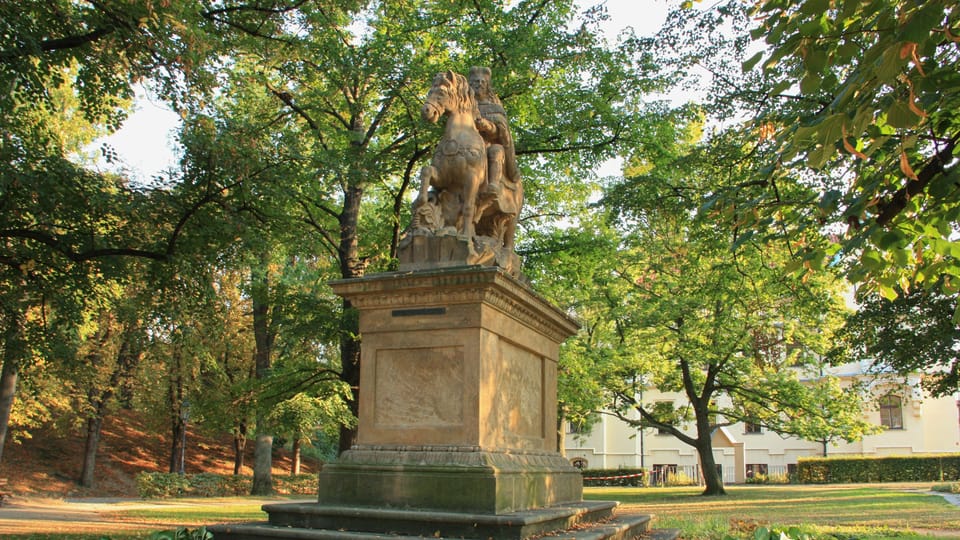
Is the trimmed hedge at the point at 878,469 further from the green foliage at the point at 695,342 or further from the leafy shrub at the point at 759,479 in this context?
the green foliage at the point at 695,342

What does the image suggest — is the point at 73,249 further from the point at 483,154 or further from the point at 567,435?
the point at 567,435

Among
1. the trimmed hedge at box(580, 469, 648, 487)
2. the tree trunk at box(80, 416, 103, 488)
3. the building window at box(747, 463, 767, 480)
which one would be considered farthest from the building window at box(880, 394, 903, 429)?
the tree trunk at box(80, 416, 103, 488)

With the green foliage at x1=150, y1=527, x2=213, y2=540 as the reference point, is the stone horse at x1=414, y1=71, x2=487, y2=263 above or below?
above

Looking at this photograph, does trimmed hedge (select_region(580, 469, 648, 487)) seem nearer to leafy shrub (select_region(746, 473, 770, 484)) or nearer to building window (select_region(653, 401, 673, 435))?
leafy shrub (select_region(746, 473, 770, 484))

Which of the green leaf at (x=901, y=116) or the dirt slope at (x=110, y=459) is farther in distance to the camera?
the dirt slope at (x=110, y=459)

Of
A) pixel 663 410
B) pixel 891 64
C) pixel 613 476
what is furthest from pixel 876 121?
pixel 613 476

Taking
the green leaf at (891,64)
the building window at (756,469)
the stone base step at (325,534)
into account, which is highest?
the green leaf at (891,64)

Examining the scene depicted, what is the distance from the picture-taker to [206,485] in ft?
99.5

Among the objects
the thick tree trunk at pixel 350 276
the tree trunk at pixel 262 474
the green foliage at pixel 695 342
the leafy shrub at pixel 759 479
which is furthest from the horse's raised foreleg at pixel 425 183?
the leafy shrub at pixel 759 479

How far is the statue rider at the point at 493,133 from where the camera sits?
30.8ft

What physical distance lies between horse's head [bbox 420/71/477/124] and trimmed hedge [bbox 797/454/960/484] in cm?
4102

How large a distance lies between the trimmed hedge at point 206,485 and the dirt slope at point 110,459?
327 centimetres

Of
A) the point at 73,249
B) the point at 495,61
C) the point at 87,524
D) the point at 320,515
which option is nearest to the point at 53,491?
the point at 87,524

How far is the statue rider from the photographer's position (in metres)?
9.40
